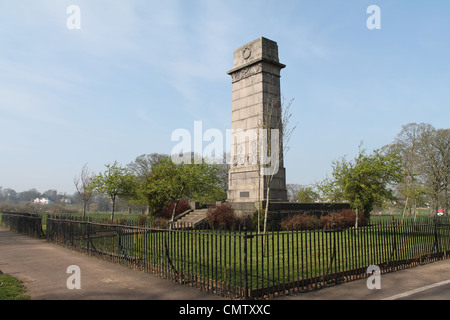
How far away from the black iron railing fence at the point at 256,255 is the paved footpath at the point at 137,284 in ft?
0.91

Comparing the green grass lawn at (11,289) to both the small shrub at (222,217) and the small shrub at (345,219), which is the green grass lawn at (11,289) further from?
the small shrub at (345,219)

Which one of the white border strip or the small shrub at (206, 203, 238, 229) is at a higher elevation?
the small shrub at (206, 203, 238, 229)

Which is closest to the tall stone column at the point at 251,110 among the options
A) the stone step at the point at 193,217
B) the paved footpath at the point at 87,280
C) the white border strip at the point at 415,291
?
the stone step at the point at 193,217

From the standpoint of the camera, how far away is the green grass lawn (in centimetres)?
603

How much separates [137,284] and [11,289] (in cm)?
248

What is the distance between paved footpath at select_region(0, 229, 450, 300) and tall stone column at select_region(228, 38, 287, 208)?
10125 mm

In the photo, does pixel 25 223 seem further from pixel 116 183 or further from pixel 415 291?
pixel 415 291

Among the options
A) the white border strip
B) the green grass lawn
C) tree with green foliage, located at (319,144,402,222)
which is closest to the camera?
the green grass lawn

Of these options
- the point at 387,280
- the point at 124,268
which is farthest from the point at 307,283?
the point at 124,268

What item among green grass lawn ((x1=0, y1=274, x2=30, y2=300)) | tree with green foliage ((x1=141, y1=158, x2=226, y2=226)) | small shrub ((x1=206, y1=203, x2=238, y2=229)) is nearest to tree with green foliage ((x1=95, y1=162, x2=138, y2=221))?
tree with green foliage ((x1=141, y1=158, x2=226, y2=226))

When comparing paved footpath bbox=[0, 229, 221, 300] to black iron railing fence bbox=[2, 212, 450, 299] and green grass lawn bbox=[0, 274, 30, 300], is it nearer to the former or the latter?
green grass lawn bbox=[0, 274, 30, 300]
